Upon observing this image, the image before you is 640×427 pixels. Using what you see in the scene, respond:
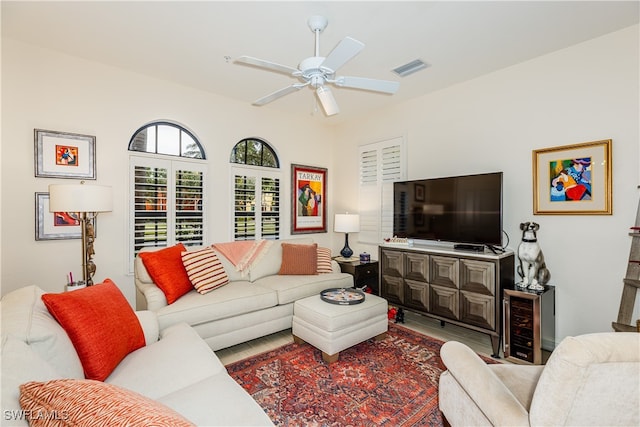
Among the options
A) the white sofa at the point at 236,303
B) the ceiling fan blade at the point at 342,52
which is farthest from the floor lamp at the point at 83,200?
the ceiling fan blade at the point at 342,52

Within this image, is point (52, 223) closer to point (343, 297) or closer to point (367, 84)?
point (343, 297)

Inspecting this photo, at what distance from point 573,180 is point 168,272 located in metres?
3.83

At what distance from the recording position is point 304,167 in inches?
197

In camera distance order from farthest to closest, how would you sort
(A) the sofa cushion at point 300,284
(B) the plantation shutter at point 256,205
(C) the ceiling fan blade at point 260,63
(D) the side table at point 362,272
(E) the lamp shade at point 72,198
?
(B) the plantation shutter at point 256,205 < (D) the side table at point 362,272 < (A) the sofa cushion at point 300,284 < (E) the lamp shade at point 72,198 < (C) the ceiling fan blade at point 260,63

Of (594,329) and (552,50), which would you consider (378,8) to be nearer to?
(552,50)

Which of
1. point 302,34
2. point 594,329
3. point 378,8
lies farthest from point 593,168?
point 302,34

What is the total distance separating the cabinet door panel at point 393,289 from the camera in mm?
3576

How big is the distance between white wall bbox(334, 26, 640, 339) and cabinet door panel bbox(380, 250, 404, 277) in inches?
46.0

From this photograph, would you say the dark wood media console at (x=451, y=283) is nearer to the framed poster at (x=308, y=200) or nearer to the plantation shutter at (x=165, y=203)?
the framed poster at (x=308, y=200)

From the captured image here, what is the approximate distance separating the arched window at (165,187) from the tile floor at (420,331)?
1.58m

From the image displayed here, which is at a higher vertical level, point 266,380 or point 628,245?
point 628,245

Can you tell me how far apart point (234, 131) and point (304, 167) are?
4.12 ft

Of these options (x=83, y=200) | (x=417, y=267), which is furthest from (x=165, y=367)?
(x=417, y=267)

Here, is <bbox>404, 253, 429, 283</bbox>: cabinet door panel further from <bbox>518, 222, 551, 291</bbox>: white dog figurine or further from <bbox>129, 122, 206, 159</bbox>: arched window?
<bbox>129, 122, 206, 159</bbox>: arched window
